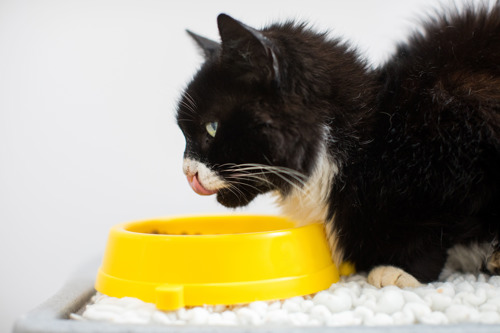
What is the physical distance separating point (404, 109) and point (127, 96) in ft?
3.29

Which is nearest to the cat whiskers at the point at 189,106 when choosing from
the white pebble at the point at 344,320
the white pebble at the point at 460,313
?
the white pebble at the point at 344,320

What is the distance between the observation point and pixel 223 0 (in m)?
1.63

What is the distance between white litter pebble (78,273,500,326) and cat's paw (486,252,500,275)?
101 mm

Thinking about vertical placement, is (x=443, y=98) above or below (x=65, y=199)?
above

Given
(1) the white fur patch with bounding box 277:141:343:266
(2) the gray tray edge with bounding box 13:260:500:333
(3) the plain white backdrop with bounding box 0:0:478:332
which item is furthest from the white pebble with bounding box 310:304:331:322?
(3) the plain white backdrop with bounding box 0:0:478:332

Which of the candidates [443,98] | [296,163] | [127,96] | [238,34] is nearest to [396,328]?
[296,163]

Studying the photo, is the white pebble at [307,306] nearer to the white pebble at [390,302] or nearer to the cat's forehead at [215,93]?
the white pebble at [390,302]

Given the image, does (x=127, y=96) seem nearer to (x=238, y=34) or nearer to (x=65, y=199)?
(x=65, y=199)

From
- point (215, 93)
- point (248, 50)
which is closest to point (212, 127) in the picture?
point (215, 93)

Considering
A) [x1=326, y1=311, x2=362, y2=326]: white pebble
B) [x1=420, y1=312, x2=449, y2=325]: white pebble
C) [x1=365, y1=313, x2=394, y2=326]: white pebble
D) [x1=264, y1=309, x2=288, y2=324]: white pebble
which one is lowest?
[x1=264, y1=309, x2=288, y2=324]: white pebble

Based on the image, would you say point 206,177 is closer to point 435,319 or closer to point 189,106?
point 189,106

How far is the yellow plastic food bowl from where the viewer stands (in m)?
0.90

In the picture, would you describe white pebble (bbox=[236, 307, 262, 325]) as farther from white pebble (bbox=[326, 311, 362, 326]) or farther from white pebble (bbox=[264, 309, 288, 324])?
white pebble (bbox=[326, 311, 362, 326])

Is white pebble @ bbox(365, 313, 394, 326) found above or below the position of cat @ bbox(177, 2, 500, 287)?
below
